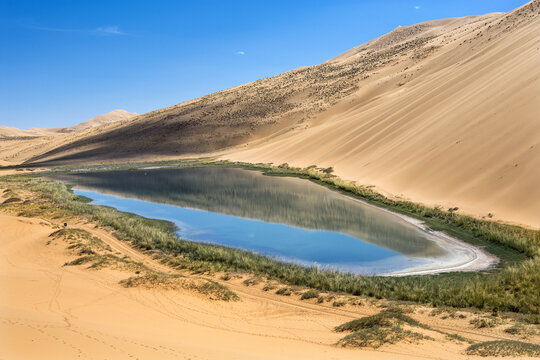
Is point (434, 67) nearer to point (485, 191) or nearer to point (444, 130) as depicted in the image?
point (444, 130)

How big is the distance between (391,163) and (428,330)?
22.7 metres

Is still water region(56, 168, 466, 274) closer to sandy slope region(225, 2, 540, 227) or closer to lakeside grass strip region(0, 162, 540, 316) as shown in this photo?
lakeside grass strip region(0, 162, 540, 316)

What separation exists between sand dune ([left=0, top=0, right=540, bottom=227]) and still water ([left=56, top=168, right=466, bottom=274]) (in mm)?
4017

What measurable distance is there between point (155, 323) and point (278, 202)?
58.7 feet

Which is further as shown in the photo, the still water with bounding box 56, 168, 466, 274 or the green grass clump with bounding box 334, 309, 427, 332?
the still water with bounding box 56, 168, 466, 274

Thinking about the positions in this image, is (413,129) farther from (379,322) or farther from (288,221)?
(379,322)

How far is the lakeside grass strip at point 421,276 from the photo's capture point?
1013 cm

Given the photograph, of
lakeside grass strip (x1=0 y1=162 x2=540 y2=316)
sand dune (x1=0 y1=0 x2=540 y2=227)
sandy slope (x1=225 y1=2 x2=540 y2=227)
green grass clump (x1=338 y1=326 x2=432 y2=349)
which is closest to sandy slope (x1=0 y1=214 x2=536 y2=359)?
green grass clump (x1=338 y1=326 x2=432 y2=349)

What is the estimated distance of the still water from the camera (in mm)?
14896

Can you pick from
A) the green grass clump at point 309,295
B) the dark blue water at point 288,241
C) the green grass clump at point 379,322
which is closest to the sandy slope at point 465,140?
the dark blue water at point 288,241

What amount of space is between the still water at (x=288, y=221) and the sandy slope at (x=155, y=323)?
444 cm

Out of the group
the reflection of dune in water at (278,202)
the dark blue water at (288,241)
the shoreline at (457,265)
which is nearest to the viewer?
the shoreline at (457,265)

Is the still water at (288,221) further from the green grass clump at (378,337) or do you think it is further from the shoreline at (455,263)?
the green grass clump at (378,337)

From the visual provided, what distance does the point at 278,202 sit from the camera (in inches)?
1032
